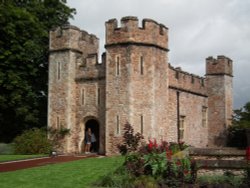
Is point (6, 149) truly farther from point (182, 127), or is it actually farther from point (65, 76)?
point (182, 127)

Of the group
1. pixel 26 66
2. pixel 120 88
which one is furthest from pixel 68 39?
pixel 120 88

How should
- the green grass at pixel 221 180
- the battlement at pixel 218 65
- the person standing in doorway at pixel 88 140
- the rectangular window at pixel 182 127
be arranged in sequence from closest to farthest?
the green grass at pixel 221 180 → the person standing in doorway at pixel 88 140 → the rectangular window at pixel 182 127 → the battlement at pixel 218 65

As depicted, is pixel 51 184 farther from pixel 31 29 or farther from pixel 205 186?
pixel 31 29

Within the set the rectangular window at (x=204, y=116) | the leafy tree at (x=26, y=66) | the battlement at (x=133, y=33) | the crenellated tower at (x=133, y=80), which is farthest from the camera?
the rectangular window at (x=204, y=116)

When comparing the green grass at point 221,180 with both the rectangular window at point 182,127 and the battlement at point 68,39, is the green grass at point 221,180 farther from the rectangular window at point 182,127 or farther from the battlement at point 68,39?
the battlement at point 68,39

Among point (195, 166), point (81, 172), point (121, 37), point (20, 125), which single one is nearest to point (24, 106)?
point (20, 125)

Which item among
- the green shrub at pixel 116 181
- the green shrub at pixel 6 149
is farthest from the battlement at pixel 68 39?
the green shrub at pixel 116 181

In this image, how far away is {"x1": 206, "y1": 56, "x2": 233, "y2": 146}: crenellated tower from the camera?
99.5 feet

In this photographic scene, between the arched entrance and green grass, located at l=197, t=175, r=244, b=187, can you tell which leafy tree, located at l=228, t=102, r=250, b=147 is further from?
green grass, located at l=197, t=175, r=244, b=187

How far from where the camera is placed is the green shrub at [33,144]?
921 inches

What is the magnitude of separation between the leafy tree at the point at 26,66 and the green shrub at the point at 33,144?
256 cm

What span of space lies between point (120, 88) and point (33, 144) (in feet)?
18.8

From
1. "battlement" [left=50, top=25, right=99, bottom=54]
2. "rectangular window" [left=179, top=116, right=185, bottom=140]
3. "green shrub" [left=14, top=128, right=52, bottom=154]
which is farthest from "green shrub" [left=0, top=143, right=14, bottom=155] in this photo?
"rectangular window" [left=179, top=116, right=185, bottom=140]

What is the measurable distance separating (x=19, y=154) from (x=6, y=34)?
21.7 feet
